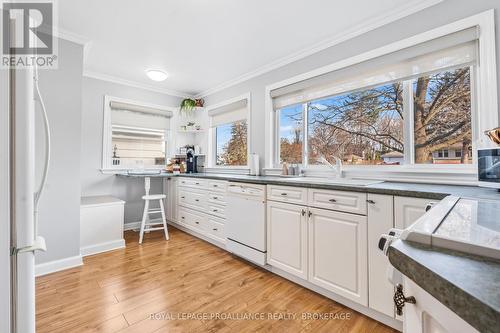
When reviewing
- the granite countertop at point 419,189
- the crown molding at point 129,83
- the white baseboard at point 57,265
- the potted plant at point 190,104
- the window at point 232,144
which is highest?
the crown molding at point 129,83

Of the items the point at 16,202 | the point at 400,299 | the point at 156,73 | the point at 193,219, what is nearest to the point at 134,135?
the point at 156,73

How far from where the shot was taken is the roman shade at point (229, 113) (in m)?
3.52

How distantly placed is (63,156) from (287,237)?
8.19ft

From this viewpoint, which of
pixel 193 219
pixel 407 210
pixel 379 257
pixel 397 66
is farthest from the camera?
pixel 193 219

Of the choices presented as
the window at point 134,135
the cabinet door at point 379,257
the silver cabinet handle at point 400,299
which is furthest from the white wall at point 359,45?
the silver cabinet handle at point 400,299

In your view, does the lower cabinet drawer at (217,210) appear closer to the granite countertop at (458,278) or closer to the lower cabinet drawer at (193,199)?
the lower cabinet drawer at (193,199)

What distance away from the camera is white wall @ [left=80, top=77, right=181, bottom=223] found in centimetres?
337

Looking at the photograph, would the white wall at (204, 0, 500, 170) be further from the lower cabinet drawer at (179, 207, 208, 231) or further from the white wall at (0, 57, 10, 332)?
the white wall at (0, 57, 10, 332)

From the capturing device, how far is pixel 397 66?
2.00m

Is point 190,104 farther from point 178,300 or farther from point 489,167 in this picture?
point 489,167

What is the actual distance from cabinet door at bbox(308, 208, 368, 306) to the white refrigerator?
1698 mm

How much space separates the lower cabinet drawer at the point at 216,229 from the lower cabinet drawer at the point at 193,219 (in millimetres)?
98

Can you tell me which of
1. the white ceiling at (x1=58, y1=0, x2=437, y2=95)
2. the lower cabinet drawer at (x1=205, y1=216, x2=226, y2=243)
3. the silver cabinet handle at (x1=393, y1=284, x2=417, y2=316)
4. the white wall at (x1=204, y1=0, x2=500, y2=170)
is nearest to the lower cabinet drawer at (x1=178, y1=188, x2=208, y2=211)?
the lower cabinet drawer at (x1=205, y1=216, x2=226, y2=243)

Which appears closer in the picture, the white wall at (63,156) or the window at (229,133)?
the white wall at (63,156)
